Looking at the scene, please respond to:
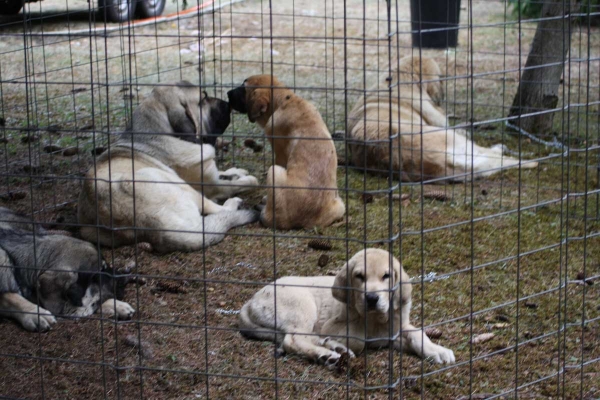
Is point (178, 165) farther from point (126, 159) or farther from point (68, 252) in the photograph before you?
point (68, 252)

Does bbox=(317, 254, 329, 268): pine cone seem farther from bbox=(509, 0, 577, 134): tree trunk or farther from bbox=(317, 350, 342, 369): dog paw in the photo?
bbox=(509, 0, 577, 134): tree trunk

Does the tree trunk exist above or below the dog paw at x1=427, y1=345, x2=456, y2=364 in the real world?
above

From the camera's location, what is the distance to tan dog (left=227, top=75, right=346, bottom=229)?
6531 millimetres

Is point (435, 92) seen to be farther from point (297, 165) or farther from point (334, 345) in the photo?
point (334, 345)

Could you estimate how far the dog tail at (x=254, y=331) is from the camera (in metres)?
4.68

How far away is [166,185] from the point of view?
21.7 feet

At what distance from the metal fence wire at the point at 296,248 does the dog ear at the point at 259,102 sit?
0.03 m

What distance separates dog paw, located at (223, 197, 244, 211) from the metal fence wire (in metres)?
0.04

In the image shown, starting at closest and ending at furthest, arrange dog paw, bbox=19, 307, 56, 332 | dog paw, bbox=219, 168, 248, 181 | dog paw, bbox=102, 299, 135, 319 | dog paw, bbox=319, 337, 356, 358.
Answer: dog paw, bbox=319, 337, 356, 358, dog paw, bbox=19, 307, 56, 332, dog paw, bbox=102, 299, 135, 319, dog paw, bbox=219, 168, 248, 181

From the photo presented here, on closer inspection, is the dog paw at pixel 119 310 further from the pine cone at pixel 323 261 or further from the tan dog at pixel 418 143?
the tan dog at pixel 418 143

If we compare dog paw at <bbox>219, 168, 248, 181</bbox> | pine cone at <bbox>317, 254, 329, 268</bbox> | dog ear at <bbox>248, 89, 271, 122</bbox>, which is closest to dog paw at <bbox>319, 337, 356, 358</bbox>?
pine cone at <bbox>317, 254, 329, 268</bbox>

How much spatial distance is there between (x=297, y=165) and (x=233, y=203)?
921 millimetres

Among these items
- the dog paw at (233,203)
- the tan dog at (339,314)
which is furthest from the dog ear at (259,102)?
the tan dog at (339,314)

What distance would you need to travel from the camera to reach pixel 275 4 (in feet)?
57.6
